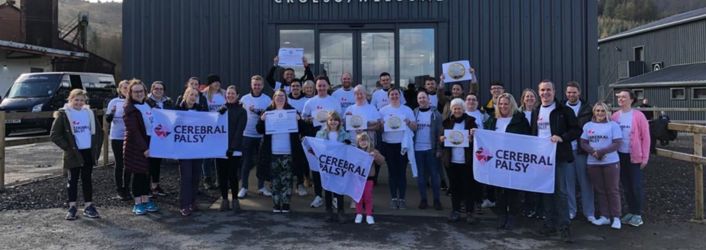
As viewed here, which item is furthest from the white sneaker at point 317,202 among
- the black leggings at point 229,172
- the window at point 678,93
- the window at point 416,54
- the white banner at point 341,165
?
the window at point 678,93

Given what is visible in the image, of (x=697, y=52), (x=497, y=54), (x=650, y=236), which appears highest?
(x=697, y=52)

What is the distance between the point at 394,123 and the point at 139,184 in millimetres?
3426

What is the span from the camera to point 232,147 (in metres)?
7.12

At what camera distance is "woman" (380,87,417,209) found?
7188 millimetres

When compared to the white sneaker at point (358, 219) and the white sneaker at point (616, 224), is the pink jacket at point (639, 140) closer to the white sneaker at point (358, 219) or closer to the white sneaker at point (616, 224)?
the white sneaker at point (616, 224)

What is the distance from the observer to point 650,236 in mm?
6211

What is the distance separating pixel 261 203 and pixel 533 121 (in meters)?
3.88

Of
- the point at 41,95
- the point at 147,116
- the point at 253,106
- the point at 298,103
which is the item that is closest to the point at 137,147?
the point at 147,116

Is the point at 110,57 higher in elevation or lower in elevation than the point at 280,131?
higher

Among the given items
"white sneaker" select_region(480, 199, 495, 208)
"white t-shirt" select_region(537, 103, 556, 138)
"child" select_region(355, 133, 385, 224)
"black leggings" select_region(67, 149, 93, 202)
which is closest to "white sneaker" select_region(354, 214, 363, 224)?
"child" select_region(355, 133, 385, 224)

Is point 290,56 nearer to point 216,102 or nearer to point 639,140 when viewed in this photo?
point 216,102

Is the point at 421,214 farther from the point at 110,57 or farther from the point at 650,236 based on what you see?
the point at 110,57

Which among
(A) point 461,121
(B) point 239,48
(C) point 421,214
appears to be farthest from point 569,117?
(B) point 239,48

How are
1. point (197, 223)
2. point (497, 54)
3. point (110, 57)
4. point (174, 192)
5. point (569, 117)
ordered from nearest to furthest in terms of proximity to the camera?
1. point (569, 117)
2. point (197, 223)
3. point (174, 192)
4. point (497, 54)
5. point (110, 57)
